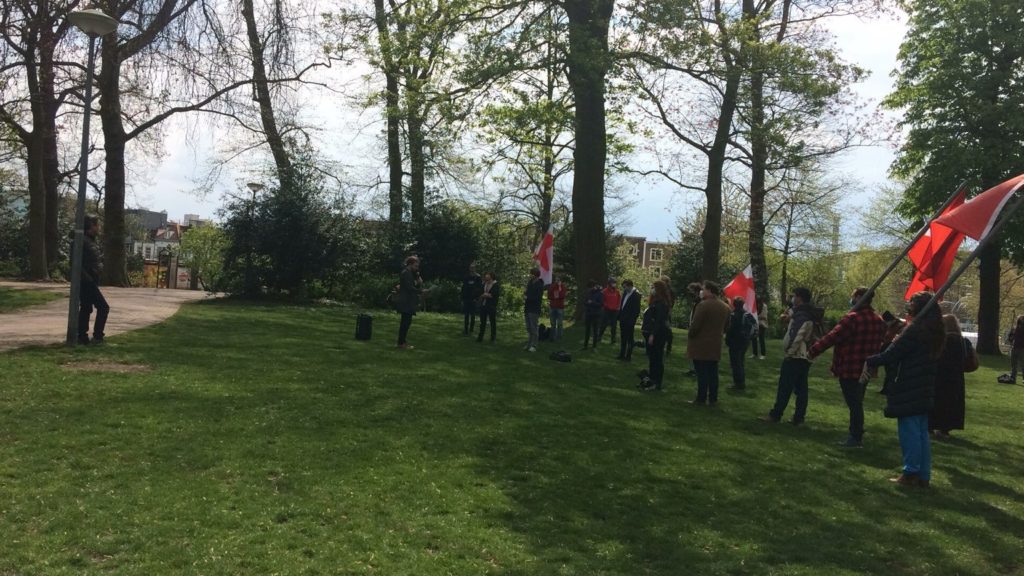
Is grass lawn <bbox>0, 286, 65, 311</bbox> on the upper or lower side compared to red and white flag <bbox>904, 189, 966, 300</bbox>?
lower

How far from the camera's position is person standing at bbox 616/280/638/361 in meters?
14.9

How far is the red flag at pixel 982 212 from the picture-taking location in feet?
24.3

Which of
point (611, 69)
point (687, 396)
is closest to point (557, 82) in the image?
point (611, 69)

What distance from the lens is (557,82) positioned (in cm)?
1988

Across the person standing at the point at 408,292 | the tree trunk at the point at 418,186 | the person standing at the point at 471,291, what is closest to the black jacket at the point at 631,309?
the person standing at the point at 471,291

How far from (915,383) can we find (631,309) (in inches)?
329

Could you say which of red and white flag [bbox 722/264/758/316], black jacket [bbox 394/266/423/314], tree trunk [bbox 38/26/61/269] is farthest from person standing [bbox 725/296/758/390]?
tree trunk [bbox 38/26/61/269]

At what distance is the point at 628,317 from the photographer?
49.0 feet

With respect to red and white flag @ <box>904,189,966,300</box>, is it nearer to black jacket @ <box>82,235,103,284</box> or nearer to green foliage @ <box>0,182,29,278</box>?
black jacket @ <box>82,235,103,284</box>

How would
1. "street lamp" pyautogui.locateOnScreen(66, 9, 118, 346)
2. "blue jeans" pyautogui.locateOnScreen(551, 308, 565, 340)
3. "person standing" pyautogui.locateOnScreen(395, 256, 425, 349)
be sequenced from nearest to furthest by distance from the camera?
"street lamp" pyautogui.locateOnScreen(66, 9, 118, 346), "person standing" pyautogui.locateOnScreen(395, 256, 425, 349), "blue jeans" pyautogui.locateOnScreen(551, 308, 565, 340)

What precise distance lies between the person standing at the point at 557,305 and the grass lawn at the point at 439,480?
6.09 meters

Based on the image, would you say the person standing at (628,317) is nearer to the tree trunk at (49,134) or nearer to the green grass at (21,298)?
the tree trunk at (49,134)

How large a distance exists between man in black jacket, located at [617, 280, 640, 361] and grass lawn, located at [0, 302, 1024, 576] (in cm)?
408

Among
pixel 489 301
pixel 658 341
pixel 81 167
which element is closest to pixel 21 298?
pixel 81 167
